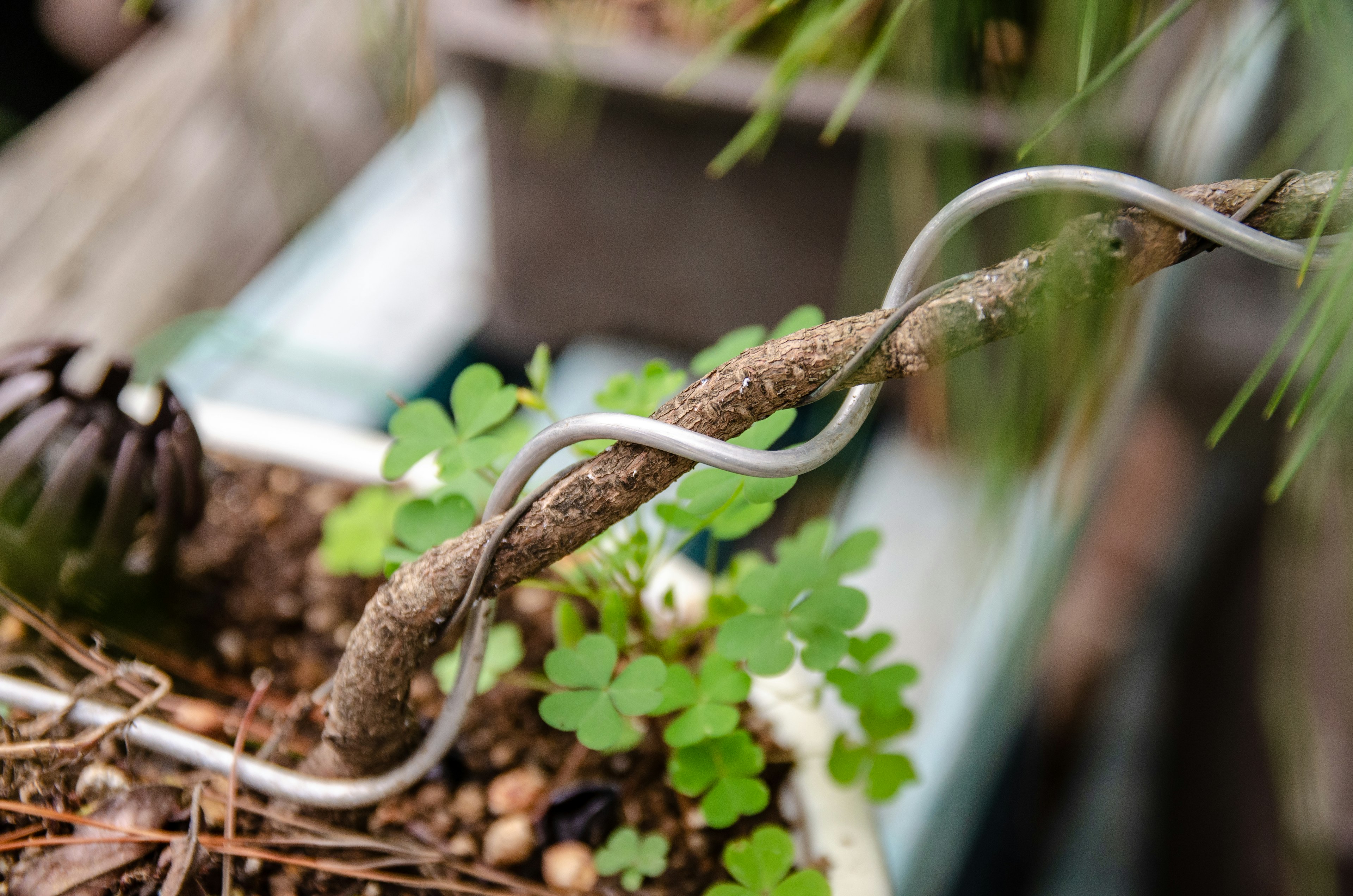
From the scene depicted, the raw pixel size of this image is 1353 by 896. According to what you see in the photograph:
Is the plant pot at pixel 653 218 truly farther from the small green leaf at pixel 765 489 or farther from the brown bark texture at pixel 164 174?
the small green leaf at pixel 765 489

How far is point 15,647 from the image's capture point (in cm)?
56

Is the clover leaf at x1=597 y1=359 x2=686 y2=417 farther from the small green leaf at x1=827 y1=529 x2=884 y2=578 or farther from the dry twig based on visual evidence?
the dry twig

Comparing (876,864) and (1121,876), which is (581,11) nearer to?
(876,864)

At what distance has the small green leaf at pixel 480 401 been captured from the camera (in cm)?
47

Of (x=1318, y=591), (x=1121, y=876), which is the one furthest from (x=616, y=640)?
(x=1121, y=876)

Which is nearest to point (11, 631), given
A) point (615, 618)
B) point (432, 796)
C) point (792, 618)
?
point (432, 796)

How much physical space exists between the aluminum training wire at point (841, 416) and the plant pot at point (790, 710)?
0.23m

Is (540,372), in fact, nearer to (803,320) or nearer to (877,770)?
(803,320)

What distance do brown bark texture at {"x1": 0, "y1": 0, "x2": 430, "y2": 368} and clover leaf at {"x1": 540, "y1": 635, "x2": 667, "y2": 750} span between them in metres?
0.65

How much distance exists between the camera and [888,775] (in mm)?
519

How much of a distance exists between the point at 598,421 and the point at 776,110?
0.24m

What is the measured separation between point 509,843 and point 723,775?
132 millimetres

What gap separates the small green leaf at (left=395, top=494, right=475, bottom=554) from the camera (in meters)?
0.45

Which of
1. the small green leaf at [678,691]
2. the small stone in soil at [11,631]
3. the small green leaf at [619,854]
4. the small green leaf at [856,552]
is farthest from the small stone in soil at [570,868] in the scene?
the small stone in soil at [11,631]
